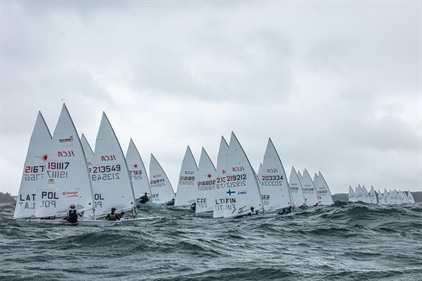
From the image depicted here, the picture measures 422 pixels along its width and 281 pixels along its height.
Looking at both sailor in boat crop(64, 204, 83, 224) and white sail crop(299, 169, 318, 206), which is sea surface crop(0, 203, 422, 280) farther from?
white sail crop(299, 169, 318, 206)

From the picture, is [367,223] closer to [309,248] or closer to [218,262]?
[309,248]

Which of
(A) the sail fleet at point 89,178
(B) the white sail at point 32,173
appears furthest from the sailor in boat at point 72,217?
(B) the white sail at point 32,173

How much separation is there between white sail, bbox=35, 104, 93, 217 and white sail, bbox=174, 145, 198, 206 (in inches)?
941

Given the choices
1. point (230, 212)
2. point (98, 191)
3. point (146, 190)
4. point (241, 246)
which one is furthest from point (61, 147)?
point (146, 190)

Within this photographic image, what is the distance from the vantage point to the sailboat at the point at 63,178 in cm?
2862

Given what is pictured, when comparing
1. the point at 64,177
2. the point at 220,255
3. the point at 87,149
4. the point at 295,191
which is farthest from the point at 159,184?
the point at 220,255

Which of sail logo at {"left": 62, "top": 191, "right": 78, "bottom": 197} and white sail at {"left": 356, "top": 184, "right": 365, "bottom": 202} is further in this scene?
white sail at {"left": 356, "top": 184, "right": 365, "bottom": 202}

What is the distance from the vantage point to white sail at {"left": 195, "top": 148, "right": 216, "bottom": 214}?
4119 centimetres

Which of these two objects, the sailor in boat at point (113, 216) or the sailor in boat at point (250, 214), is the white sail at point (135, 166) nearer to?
the sailor in boat at point (250, 214)

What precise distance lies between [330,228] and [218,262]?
9722 millimetres

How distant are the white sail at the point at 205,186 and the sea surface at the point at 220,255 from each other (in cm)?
1758

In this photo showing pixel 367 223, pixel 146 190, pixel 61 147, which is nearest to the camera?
pixel 367 223

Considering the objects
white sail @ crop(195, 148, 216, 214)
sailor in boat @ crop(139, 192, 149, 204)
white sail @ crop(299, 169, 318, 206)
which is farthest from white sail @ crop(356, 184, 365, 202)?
white sail @ crop(195, 148, 216, 214)

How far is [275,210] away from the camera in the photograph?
1529 inches
